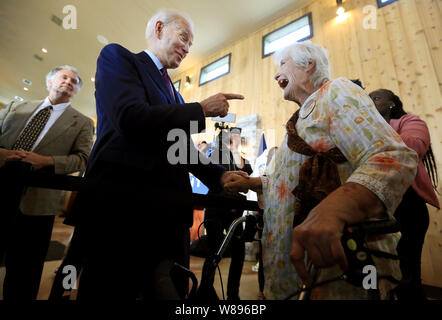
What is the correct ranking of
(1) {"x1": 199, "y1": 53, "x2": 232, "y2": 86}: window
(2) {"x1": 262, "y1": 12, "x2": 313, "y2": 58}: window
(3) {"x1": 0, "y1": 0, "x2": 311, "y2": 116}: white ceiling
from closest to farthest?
(2) {"x1": 262, "y1": 12, "x2": 313, "y2": 58}: window
(3) {"x1": 0, "y1": 0, "x2": 311, "y2": 116}: white ceiling
(1) {"x1": 199, "y1": 53, "x2": 232, "y2": 86}: window

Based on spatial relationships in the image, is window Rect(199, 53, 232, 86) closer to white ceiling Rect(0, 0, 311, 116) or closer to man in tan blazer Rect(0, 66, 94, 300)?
white ceiling Rect(0, 0, 311, 116)

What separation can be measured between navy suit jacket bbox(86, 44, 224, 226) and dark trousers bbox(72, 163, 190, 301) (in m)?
0.04

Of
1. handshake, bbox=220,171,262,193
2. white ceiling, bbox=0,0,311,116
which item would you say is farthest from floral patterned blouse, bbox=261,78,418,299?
white ceiling, bbox=0,0,311,116

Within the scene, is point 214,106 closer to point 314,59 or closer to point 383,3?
point 314,59

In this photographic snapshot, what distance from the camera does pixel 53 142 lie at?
1362 mm

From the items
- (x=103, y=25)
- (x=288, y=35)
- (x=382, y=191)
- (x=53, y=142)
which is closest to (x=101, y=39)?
(x=103, y=25)

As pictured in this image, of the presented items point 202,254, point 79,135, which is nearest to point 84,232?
point 79,135

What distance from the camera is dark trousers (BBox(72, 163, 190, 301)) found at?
60cm

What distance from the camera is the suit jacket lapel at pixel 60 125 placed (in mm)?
1348

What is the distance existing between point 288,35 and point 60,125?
14.7 feet

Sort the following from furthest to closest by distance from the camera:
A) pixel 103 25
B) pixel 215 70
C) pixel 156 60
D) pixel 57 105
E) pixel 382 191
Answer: pixel 215 70 < pixel 103 25 < pixel 57 105 < pixel 156 60 < pixel 382 191

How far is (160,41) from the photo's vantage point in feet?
3.23

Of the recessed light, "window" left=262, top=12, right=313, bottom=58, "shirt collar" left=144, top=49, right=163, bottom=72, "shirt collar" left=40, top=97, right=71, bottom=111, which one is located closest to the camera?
"shirt collar" left=144, top=49, right=163, bottom=72
